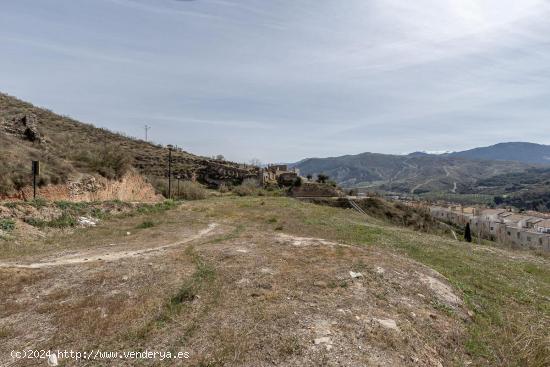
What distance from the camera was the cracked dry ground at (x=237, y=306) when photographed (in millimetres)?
5352

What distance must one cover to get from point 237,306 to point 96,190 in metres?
19.3

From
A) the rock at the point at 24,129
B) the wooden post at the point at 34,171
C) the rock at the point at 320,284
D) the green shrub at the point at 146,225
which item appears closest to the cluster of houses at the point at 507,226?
the green shrub at the point at 146,225

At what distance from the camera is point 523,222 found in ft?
231

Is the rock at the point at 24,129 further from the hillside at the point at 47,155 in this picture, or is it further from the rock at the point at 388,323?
the rock at the point at 388,323

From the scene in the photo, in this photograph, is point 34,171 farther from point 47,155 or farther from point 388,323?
point 388,323

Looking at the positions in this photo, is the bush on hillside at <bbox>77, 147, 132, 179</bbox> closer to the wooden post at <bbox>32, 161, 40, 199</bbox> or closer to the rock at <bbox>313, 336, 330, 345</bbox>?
the wooden post at <bbox>32, 161, 40, 199</bbox>

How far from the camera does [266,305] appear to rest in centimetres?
684

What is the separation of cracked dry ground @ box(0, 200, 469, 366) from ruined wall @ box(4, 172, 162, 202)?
9.05m

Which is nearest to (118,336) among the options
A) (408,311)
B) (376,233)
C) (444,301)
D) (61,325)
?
(61,325)

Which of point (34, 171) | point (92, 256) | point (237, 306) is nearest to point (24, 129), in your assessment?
point (34, 171)

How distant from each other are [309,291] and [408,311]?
2.01 metres

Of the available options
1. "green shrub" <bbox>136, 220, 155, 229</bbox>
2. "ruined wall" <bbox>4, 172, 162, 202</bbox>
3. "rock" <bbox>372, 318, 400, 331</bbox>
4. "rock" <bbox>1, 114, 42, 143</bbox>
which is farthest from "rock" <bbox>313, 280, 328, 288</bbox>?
"rock" <bbox>1, 114, 42, 143</bbox>

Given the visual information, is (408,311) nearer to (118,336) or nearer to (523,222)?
(118,336)

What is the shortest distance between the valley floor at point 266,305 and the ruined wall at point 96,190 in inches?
304
